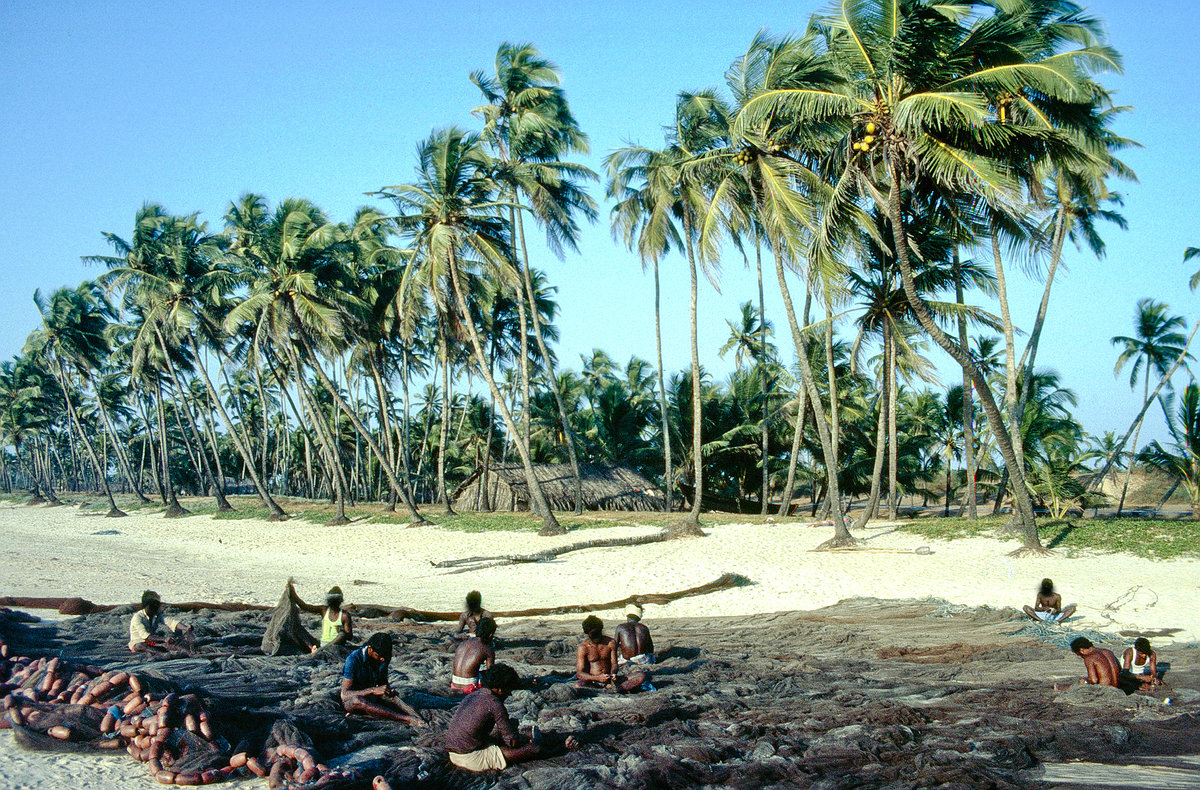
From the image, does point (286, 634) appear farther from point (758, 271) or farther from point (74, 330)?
point (74, 330)

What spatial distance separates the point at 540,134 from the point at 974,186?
15.7m

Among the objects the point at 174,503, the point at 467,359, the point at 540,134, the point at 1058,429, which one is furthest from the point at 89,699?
the point at 174,503

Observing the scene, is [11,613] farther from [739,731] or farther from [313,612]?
[739,731]

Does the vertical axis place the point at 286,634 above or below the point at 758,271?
below

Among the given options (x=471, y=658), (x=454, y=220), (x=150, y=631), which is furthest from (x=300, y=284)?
(x=471, y=658)

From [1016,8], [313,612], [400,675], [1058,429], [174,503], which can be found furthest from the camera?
[174,503]

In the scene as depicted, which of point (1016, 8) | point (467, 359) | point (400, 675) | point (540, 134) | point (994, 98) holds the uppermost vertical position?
point (540, 134)

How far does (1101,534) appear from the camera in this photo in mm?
17062

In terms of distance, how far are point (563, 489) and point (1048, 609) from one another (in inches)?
915

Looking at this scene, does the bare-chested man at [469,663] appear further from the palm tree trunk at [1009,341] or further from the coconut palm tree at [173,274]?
the coconut palm tree at [173,274]

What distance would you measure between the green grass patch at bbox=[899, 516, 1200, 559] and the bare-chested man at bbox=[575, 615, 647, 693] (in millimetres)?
11819

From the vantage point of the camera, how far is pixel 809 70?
15.8 m

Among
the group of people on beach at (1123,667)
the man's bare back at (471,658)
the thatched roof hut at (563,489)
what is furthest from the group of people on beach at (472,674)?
the thatched roof hut at (563,489)

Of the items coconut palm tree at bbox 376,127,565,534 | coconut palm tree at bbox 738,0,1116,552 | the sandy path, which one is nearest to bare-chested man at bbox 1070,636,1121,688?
the sandy path
